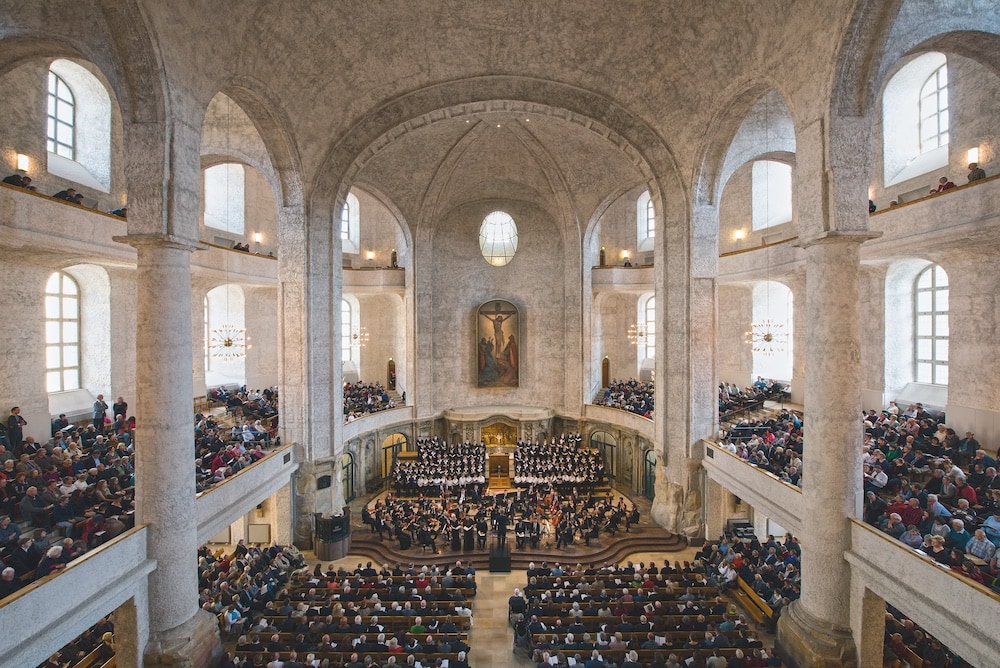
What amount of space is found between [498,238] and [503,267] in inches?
56.6

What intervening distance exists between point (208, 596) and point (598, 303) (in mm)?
19194

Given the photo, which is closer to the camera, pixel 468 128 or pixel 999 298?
pixel 999 298

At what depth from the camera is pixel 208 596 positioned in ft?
40.6

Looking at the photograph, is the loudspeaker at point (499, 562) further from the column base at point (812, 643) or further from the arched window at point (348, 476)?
the arched window at point (348, 476)

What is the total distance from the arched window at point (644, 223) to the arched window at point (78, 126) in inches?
849

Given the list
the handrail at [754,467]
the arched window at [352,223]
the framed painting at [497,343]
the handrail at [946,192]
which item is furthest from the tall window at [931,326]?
the arched window at [352,223]

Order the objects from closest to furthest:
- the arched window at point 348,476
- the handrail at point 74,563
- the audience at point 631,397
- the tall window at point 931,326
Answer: the handrail at point 74,563
the tall window at point 931,326
the arched window at point 348,476
the audience at point 631,397

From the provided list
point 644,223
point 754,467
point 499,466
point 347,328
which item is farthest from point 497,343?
point 754,467

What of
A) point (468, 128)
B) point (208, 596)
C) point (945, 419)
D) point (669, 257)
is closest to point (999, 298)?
point (945, 419)

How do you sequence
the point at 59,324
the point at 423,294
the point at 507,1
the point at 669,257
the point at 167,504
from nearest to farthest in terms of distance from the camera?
the point at 167,504
the point at 507,1
the point at 59,324
the point at 669,257
the point at 423,294

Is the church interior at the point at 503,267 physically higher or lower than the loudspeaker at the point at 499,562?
higher

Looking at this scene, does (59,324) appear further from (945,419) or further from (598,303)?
(945,419)

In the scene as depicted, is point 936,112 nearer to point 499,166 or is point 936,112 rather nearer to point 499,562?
point 499,166

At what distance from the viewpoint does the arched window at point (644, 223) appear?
89.0ft
